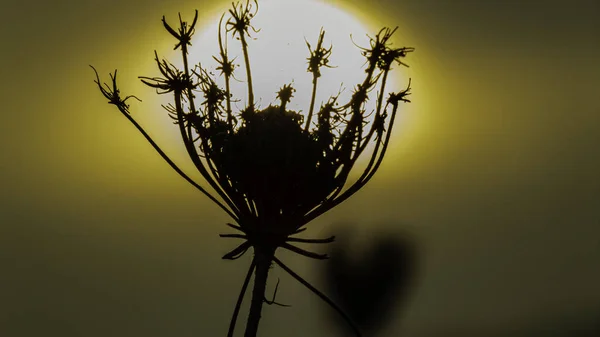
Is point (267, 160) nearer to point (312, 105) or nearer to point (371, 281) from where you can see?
point (312, 105)

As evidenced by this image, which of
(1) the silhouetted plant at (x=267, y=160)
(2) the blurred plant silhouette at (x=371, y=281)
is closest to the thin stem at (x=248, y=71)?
(1) the silhouetted plant at (x=267, y=160)

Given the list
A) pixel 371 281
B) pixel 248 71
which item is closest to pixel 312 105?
pixel 248 71

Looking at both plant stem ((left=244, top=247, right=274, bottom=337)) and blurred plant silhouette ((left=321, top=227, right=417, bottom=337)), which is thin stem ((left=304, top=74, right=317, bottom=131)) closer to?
plant stem ((left=244, top=247, right=274, bottom=337))

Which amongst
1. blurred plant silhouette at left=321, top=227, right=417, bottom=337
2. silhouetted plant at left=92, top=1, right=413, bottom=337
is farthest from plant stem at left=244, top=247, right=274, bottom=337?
blurred plant silhouette at left=321, top=227, right=417, bottom=337

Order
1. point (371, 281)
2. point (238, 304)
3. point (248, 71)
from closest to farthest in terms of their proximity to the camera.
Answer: point (238, 304), point (248, 71), point (371, 281)

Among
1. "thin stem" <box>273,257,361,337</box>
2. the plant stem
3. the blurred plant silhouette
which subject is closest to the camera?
the plant stem

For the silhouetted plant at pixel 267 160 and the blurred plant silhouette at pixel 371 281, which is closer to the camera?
the silhouetted plant at pixel 267 160

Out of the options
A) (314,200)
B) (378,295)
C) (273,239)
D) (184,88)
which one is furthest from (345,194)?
(378,295)

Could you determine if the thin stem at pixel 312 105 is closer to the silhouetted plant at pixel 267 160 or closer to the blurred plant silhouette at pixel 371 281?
the silhouetted plant at pixel 267 160
